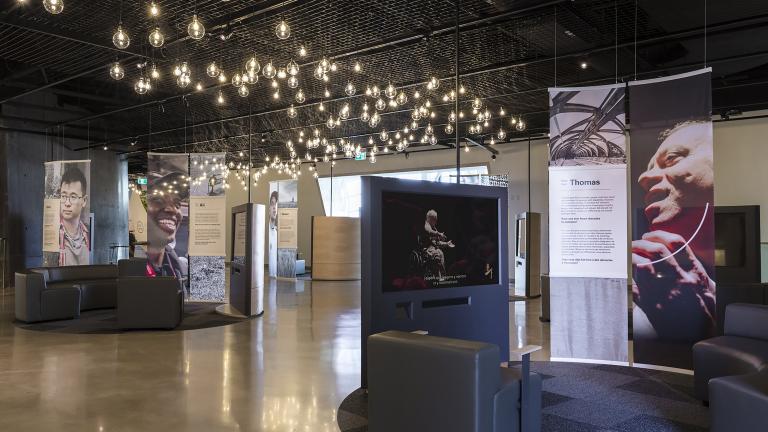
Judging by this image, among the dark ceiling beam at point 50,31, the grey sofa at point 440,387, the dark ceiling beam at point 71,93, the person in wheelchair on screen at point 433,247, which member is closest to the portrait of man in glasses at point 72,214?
the dark ceiling beam at point 71,93

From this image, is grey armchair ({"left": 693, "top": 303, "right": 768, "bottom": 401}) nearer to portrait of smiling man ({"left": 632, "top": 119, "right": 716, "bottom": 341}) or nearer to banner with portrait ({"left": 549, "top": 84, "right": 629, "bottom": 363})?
portrait of smiling man ({"left": 632, "top": 119, "right": 716, "bottom": 341})

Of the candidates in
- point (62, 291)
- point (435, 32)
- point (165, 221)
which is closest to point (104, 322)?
point (62, 291)

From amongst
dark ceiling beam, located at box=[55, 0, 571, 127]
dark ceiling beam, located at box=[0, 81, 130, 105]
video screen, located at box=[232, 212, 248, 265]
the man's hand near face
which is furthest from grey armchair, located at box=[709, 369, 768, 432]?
dark ceiling beam, located at box=[0, 81, 130, 105]

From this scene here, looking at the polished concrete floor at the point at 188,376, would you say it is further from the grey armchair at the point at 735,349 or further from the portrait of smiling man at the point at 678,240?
the grey armchair at the point at 735,349

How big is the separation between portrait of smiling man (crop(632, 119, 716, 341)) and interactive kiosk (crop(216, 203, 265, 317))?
6422mm

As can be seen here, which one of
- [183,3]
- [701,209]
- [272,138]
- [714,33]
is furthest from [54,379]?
[272,138]

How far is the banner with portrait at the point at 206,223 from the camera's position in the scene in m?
11.6

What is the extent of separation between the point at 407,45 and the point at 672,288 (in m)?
5.07

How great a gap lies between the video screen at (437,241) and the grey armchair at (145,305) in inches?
198

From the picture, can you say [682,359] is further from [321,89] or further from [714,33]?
[321,89]

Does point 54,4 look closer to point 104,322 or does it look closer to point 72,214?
point 104,322

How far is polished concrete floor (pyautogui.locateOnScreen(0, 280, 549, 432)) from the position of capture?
449 cm

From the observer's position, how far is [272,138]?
1677cm

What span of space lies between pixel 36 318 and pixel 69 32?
4.66 m
